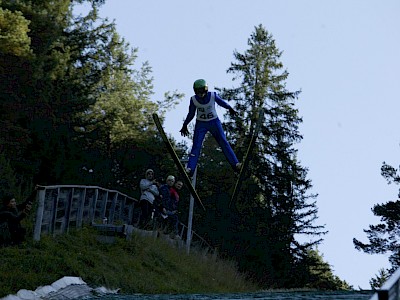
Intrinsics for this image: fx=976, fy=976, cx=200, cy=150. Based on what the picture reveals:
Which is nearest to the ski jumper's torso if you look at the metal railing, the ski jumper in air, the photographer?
the ski jumper in air

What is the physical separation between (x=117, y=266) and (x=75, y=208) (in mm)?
2773

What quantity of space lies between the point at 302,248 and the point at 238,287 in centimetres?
1657

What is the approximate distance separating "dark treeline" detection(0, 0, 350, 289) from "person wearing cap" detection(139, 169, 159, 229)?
11.3 ft

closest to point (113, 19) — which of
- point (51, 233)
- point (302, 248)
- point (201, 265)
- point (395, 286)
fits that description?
point (302, 248)

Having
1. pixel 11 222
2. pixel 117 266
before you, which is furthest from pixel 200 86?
pixel 11 222

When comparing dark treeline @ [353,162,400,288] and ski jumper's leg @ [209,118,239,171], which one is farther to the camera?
dark treeline @ [353,162,400,288]

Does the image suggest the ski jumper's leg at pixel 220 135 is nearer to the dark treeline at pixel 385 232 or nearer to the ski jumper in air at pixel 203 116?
the ski jumper in air at pixel 203 116

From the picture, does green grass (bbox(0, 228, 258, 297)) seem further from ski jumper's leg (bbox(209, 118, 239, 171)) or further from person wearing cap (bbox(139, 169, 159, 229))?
ski jumper's leg (bbox(209, 118, 239, 171))

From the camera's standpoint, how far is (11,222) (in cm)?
1773

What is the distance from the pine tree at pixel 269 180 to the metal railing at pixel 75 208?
26.0 feet

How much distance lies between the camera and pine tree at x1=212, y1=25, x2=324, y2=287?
3466 cm

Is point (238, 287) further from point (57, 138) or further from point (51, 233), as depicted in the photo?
point (57, 138)

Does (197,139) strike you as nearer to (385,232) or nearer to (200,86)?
(200,86)

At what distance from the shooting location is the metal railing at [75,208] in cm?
1988
